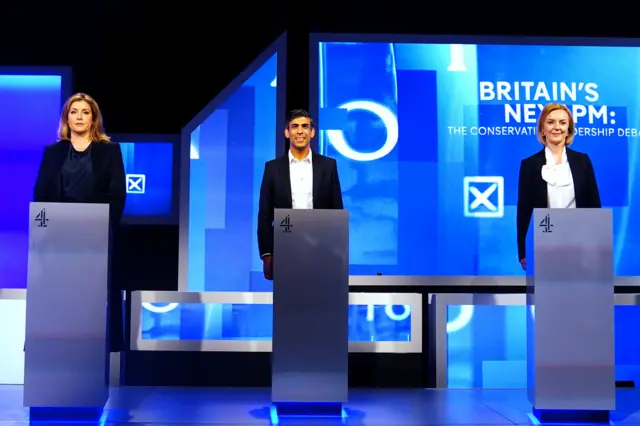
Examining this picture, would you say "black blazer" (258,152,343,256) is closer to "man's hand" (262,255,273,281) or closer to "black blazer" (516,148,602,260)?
"man's hand" (262,255,273,281)

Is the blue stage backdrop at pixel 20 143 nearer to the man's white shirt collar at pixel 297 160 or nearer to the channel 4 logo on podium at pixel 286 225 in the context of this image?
the man's white shirt collar at pixel 297 160

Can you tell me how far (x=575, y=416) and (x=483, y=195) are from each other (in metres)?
1.91

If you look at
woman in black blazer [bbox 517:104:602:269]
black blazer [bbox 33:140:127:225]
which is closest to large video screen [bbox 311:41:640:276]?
woman in black blazer [bbox 517:104:602:269]

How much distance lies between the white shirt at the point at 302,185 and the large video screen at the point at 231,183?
1.04 meters

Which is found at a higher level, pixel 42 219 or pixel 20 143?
pixel 20 143

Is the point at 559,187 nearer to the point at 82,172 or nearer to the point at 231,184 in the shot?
the point at 231,184

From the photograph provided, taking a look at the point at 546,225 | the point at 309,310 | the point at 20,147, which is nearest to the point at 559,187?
the point at 546,225

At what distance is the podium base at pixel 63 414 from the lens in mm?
3408

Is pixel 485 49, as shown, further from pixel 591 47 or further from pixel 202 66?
pixel 202 66

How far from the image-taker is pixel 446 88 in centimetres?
518

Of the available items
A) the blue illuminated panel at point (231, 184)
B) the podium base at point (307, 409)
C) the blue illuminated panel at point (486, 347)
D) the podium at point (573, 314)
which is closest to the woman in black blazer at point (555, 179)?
the podium at point (573, 314)

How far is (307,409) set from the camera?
144 inches

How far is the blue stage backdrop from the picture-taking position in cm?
511

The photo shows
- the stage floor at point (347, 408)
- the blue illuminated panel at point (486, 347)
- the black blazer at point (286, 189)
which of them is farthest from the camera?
the blue illuminated panel at point (486, 347)
